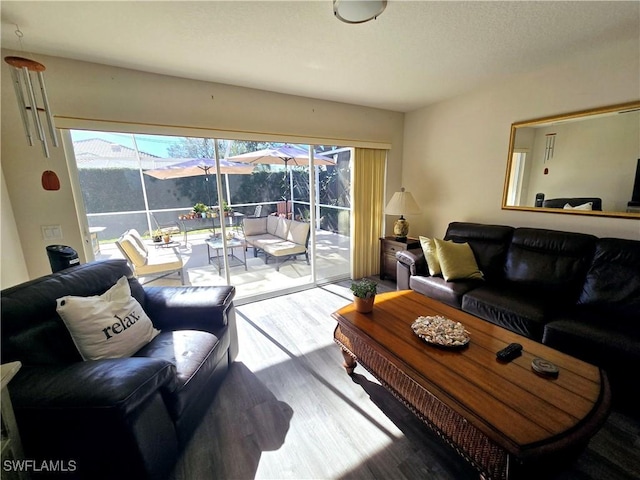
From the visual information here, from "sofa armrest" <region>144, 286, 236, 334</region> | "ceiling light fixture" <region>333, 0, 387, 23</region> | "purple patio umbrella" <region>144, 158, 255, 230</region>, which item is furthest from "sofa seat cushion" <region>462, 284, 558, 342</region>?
"purple patio umbrella" <region>144, 158, 255, 230</region>

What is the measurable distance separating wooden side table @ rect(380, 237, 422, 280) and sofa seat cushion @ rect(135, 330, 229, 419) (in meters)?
2.52

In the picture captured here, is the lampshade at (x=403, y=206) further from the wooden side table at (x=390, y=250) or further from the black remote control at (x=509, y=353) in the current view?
the black remote control at (x=509, y=353)

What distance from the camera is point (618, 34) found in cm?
195

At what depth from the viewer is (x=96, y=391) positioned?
105 centimetres

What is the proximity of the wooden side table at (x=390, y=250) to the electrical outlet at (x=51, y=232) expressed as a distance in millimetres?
3508

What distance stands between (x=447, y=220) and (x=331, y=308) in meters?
1.96

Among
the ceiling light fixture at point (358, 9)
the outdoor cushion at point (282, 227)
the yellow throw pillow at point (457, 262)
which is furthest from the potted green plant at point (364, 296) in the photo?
the outdoor cushion at point (282, 227)

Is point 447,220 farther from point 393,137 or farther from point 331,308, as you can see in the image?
point 331,308

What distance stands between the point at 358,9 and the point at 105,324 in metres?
2.24

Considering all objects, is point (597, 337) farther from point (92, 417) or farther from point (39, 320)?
point (39, 320)

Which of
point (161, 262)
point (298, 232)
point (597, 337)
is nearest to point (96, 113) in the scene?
point (161, 262)

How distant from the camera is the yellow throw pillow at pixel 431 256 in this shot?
2.84 metres

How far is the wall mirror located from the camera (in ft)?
7.00

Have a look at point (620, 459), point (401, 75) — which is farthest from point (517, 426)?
point (401, 75)
